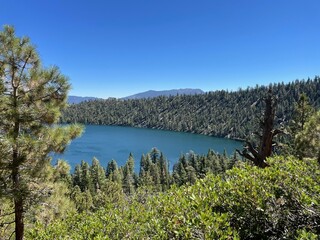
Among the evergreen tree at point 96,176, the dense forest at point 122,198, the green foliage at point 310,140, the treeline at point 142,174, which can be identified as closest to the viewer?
the dense forest at point 122,198

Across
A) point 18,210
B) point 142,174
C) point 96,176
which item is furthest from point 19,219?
point 142,174

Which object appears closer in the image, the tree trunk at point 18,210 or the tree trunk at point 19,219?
the tree trunk at point 18,210

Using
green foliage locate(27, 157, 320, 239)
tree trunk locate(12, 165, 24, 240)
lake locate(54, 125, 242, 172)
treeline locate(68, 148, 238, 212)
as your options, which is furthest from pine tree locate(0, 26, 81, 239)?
lake locate(54, 125, 242, 172)

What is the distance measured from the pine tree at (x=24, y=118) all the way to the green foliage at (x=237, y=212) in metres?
2.78

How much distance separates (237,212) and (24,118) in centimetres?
616

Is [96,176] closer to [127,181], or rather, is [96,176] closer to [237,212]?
[127,181]

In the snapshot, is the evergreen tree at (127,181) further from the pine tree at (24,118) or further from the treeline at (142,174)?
the pine tree at (24,118)

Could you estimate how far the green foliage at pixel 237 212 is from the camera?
4215mm

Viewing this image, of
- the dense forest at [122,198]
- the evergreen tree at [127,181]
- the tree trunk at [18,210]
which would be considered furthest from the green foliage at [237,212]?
the evergreen tree at [127,181]

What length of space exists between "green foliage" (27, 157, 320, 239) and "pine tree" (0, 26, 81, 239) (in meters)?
2.78

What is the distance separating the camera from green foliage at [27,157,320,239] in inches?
166

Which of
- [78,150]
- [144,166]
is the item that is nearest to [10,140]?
[144,166]

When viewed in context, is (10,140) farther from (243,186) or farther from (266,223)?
(266,223)

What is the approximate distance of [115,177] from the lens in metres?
66.1
